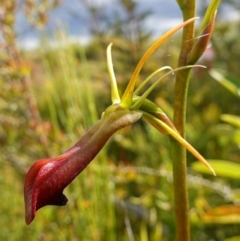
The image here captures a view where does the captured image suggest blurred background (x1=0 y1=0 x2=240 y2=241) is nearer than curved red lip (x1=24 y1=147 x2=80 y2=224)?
No

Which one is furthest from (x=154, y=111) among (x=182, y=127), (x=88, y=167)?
(x=88, y=167)

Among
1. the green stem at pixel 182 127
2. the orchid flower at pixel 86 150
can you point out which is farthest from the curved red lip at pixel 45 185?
the green stem at pixel 182 127

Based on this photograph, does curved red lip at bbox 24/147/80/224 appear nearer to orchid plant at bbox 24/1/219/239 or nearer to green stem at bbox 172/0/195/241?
orchid plant at bbox 24/1/219/239

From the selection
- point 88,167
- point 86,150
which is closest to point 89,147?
point 86,150

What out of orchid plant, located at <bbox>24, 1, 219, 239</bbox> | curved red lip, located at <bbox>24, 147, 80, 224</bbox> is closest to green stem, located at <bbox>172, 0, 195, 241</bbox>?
orchid plant, located at <bbox>24, 1, 219, 239</bbox>

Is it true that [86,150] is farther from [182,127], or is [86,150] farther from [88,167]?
[88,167]

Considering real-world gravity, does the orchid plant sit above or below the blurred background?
above

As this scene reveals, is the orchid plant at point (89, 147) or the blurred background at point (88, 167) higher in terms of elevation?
the orchid plant at point (89, 147)

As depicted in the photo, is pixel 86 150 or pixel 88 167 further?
pixel 88 167

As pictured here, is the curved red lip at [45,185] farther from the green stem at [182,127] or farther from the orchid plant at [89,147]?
the green stem at [182,127]
